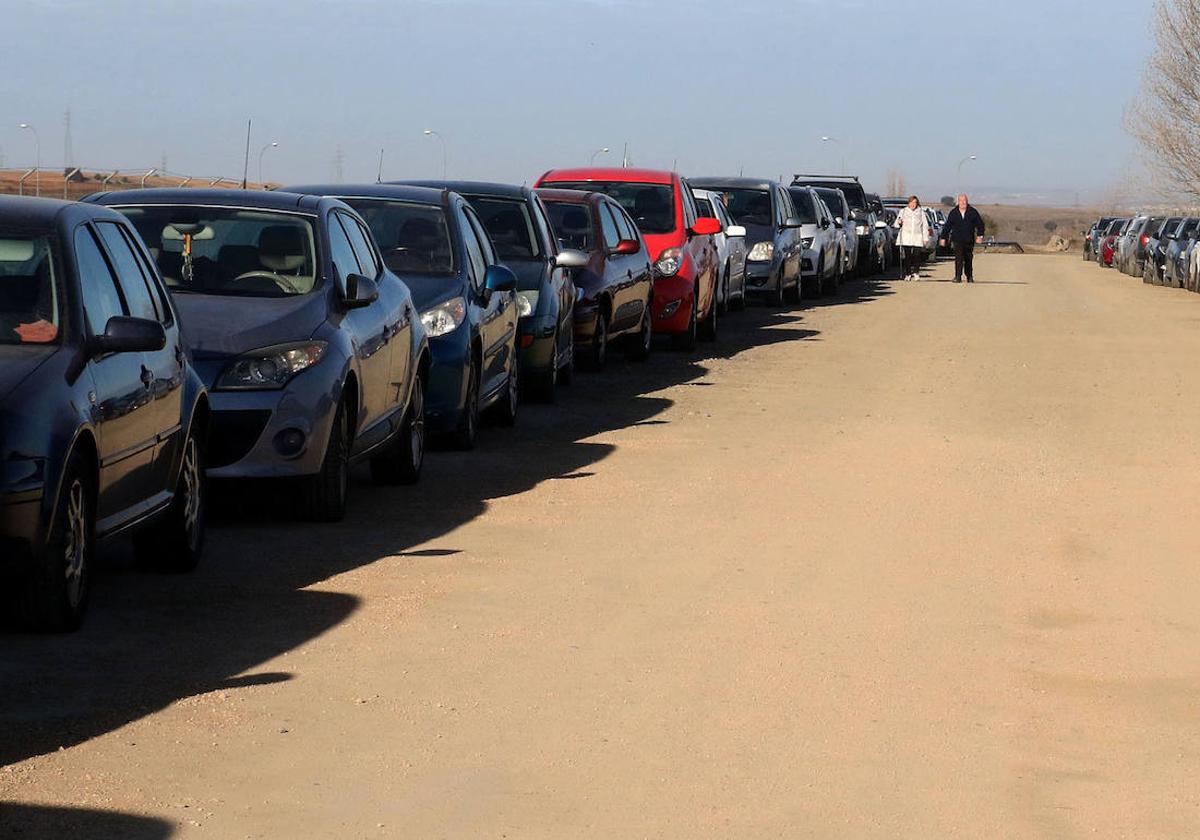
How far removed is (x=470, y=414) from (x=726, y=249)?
15.9 m

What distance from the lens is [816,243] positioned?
37.2 meters

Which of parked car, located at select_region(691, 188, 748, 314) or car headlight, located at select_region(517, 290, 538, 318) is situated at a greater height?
car headlight, located at select_region(517, 290, 538, 318)

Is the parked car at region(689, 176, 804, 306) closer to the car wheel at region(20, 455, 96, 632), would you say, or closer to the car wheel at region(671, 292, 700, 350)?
the car wheel at region(671, 292, 700, 350)

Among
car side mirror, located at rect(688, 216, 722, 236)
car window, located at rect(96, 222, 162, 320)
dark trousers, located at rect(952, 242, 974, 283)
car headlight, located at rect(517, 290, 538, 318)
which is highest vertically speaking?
car window, located at rect(96, 222, 162, 320)

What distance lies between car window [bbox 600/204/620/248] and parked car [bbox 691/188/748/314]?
6.32 m

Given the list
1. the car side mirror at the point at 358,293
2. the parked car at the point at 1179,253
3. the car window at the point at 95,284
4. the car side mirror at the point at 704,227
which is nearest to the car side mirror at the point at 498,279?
the car side mirror at the point at 358,293

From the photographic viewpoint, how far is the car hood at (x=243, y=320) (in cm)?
1008

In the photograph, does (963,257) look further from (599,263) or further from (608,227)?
(599,263)

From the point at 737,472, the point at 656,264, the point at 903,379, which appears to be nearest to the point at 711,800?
the point at 737,472

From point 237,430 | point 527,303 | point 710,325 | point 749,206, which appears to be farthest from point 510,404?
point 749,206

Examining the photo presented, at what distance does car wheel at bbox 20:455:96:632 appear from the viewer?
7250 mm

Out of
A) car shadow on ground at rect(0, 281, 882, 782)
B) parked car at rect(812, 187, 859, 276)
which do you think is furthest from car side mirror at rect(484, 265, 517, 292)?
parked car at rect(812, 187, 859, 276)

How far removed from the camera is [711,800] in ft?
18.4

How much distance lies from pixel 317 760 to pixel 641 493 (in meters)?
5.91
